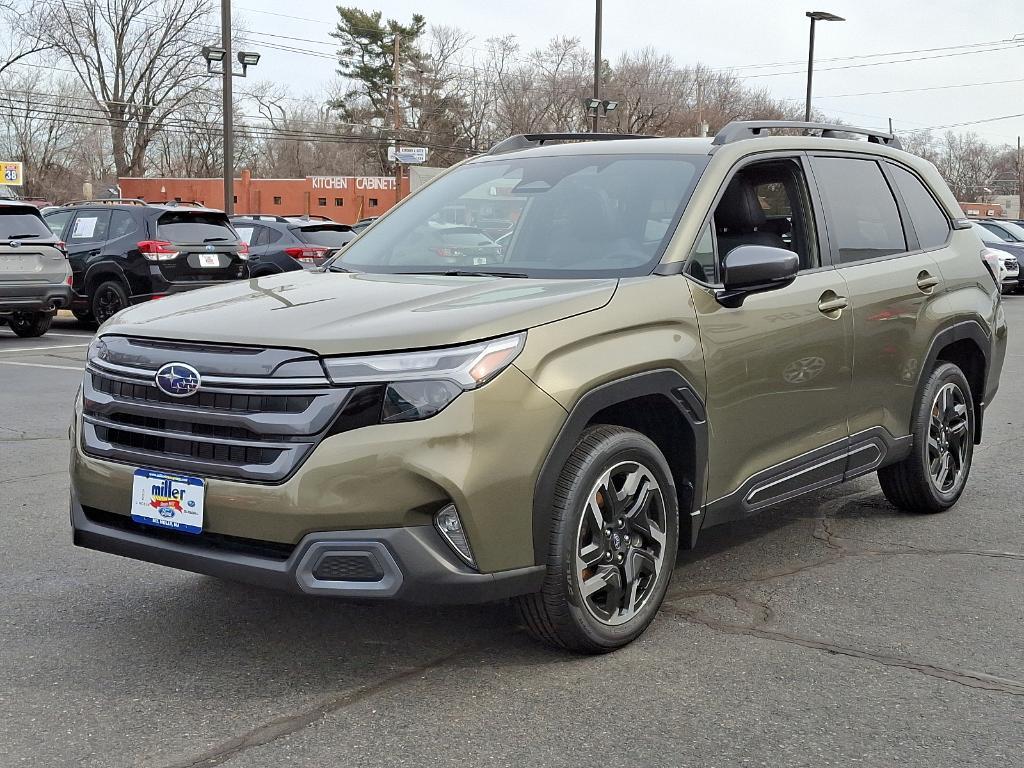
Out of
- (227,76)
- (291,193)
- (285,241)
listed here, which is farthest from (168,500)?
(291,193)

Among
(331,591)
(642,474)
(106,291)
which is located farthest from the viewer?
(106,291)

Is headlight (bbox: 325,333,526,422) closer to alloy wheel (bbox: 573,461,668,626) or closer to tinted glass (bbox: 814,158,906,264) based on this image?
alloy wheel (bbox: 573,461,668,626)

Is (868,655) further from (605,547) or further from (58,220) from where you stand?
(58,220)

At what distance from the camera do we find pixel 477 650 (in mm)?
4113

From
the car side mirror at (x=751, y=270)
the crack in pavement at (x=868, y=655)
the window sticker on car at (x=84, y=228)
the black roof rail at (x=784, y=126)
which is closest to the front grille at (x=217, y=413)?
the car side mirror at (x=751, y=270)

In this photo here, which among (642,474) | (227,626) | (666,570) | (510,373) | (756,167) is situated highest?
(756,167)

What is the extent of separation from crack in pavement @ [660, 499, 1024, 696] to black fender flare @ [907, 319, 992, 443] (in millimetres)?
779

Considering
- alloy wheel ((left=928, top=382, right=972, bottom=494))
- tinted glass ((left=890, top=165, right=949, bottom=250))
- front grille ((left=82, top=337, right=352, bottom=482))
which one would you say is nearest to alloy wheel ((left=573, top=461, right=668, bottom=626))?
front grille ((left=82, top=337, right=352, bottom=482))

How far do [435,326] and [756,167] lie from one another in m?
2.07

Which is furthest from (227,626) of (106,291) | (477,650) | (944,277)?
(106,291)

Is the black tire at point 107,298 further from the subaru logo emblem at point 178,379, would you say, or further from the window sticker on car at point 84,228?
the subaru logo emblem at point 178,379

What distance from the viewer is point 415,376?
3.49m

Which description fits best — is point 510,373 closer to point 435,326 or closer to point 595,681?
point 435,326

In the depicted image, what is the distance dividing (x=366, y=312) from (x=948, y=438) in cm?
363
